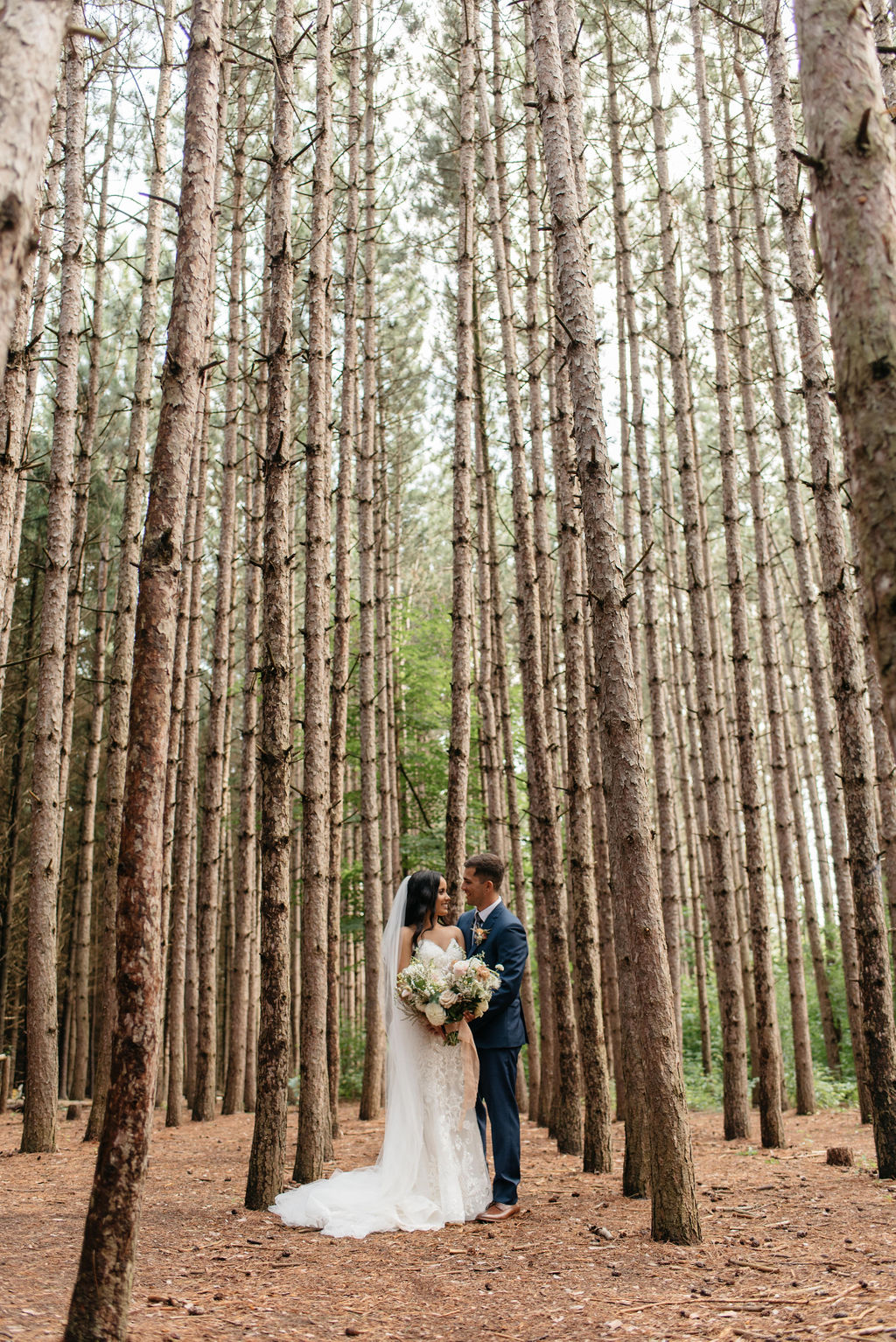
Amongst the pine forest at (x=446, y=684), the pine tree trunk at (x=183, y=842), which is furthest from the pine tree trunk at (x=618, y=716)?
the pine tree trunk at (x=183, y=842)

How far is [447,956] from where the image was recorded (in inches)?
224

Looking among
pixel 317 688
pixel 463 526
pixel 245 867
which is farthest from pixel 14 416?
pixel 245 867

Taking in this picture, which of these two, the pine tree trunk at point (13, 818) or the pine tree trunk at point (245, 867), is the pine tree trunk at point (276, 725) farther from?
the pine tree trunk at point (13, 818)

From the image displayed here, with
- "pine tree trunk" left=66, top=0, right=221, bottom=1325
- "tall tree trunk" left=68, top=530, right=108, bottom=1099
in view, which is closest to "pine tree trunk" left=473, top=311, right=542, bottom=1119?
"tall tree trunk" left=68, top=530, right=108, bottom=1099

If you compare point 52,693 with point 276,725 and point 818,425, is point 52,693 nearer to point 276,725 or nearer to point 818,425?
point 276,725

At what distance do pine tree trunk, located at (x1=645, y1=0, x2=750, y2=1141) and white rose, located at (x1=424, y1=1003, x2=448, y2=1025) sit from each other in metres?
3.06

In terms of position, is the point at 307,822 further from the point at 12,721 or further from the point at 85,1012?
the point at 12,721

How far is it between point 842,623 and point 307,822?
366 cm

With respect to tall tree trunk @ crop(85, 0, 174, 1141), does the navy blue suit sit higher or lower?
lower

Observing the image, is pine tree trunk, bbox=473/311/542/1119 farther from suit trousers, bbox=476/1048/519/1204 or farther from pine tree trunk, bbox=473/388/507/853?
suit trousers, bbox=476/1048/519/1204

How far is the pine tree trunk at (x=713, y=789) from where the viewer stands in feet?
24.9

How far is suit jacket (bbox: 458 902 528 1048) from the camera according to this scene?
5.48 meters

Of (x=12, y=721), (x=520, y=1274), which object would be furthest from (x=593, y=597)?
(x=12, y=721)

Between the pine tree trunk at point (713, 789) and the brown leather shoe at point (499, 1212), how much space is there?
9.48 ft
